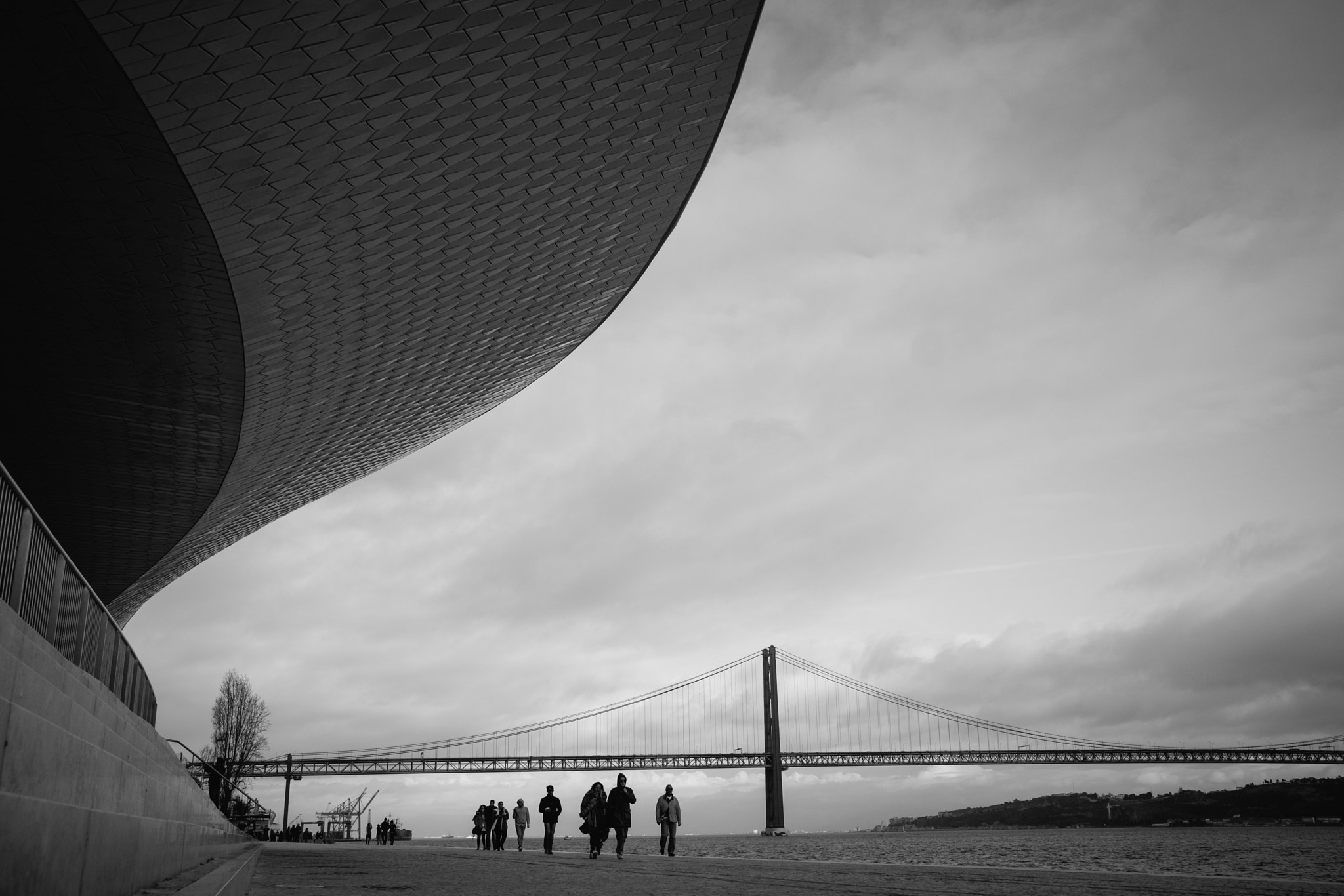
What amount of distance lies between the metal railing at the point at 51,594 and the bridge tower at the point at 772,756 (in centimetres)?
4637

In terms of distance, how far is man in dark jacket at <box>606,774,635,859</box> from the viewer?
527 inches

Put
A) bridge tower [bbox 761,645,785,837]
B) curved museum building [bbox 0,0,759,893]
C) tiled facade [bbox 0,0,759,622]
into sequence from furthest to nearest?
bridge tower [bbox 761,645,785,837]
tiled facade [bbox 0,0,759,622]
curved museum building [bbox 0,0,759,893]

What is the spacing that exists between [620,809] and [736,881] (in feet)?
18.5

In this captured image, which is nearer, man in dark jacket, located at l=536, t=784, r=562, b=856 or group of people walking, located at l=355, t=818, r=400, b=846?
man in dark jacket, located at l=536, t=784, r=562, b=856

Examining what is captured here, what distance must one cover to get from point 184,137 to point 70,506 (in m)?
17.5

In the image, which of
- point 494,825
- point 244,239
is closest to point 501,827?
point 494,825

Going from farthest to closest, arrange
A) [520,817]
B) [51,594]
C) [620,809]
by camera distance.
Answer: [520,817]
[620,809]
[51,594]

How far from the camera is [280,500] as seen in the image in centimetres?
3000

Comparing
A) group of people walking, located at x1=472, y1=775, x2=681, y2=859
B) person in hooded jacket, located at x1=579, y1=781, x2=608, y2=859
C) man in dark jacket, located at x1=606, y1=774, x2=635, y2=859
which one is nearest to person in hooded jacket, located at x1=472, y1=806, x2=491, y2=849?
group of people walking, located at x1=472, y1=775, x2=681, y2=859

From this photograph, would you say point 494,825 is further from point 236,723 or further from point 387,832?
point 236,723

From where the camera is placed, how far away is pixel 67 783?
4.09 m

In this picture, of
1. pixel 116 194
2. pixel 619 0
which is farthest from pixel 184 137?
pixel 619 0

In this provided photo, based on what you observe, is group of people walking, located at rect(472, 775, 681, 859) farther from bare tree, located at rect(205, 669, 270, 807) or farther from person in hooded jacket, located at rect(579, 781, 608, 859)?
bare tree, located at rect(205, 669, 270, 807)

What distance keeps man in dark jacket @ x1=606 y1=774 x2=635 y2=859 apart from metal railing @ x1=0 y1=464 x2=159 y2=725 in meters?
7.22
